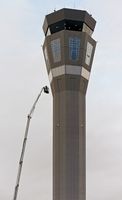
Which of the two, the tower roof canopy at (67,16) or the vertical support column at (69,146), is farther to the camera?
the tower roof canopy at (67,16)

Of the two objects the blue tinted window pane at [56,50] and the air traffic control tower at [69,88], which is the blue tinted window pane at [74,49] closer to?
the air traffic control tower at [69,88]

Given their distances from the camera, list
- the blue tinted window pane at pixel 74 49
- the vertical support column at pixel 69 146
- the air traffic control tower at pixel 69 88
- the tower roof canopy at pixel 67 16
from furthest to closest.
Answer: the tower roof canopy at pixel 67 16, the blue tinted window pane at pixel 74 49, the air traffic control tower at pixel 69 88, the vertical support column at pixel 69 146

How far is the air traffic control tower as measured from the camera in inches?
5974

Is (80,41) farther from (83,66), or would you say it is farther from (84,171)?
(84,171)

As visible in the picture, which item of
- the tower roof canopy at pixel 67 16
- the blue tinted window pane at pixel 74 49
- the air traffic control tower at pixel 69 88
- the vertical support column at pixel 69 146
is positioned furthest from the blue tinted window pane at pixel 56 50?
the vertical support column at pixel 69 146

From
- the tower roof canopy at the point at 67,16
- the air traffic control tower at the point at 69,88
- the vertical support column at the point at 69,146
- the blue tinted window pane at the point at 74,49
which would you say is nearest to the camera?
the vertical support column at the point at 69,146

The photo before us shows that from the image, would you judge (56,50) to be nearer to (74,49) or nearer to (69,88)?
(74,49)

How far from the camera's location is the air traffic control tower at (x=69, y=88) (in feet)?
498

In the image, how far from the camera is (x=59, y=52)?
→ 162500mm

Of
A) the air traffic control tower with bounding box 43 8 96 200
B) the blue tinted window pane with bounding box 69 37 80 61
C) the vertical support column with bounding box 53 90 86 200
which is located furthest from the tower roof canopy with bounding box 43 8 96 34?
the vertical support column with bounding box 53 90 86 200

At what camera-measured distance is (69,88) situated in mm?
157875

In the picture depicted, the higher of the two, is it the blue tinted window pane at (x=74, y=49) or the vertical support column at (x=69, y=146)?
the blue tinted window pane at (x=74, y=49)

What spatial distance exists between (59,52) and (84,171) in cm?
3981

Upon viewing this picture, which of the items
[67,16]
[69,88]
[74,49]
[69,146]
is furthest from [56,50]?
[69,146]
